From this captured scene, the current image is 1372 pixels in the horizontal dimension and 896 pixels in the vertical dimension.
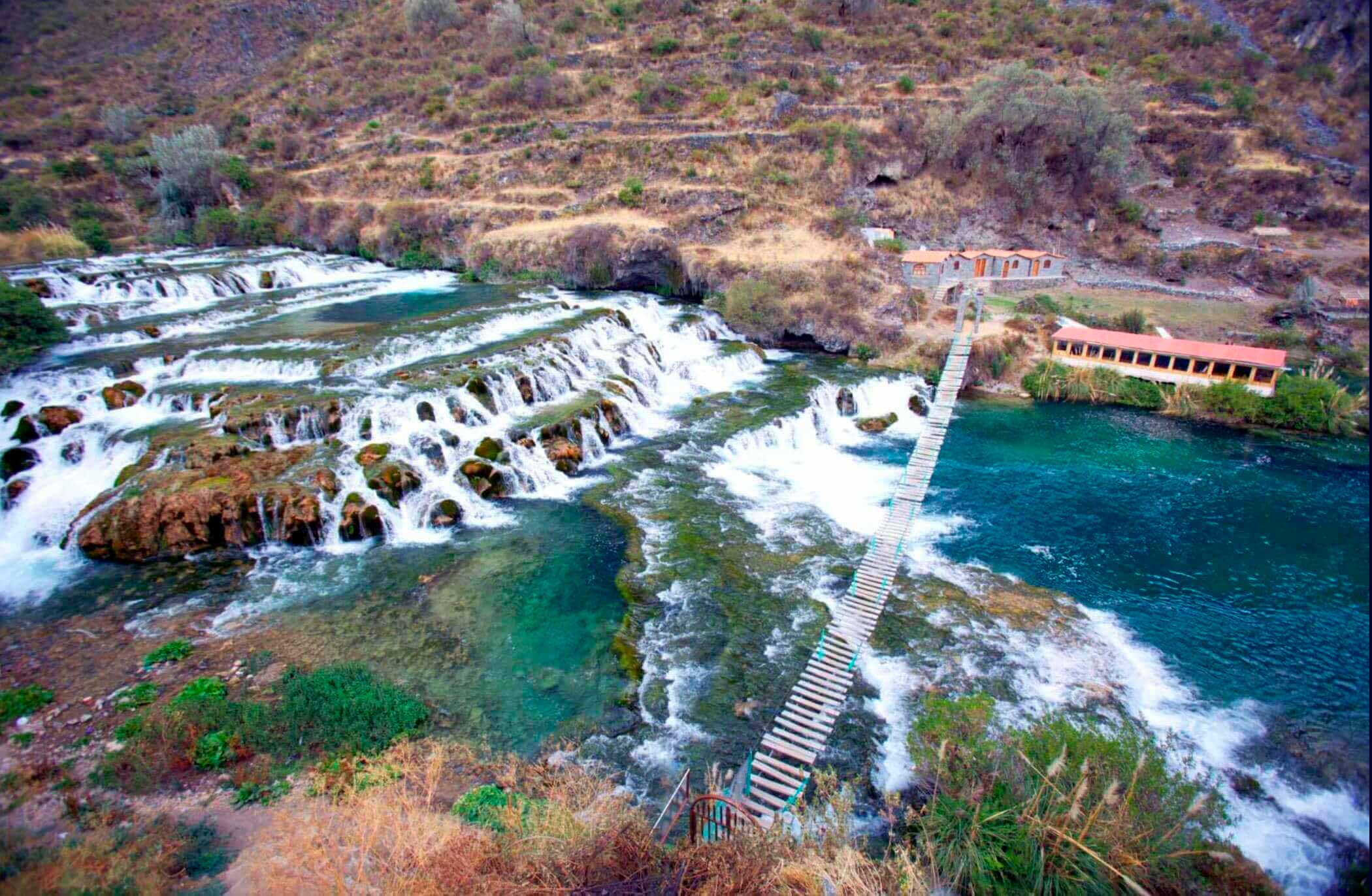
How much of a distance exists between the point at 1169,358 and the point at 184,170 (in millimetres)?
55142

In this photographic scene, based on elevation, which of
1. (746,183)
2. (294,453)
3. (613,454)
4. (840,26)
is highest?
(840,26)

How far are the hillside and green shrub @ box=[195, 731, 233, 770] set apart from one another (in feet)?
83.9

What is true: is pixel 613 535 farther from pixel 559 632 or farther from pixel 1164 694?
pixel 1164 694

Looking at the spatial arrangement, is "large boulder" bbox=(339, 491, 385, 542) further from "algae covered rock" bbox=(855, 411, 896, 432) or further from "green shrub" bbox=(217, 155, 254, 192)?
"green shrub" bbox=(217, 155, 254, 192)

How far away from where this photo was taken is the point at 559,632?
44.0 feet

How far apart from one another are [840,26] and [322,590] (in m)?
56.9

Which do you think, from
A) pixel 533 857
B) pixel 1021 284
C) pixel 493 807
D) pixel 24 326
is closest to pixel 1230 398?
pixel 1021 284

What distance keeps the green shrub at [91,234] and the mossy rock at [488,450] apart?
3383 centimetres

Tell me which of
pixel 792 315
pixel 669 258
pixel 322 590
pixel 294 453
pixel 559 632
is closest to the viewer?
→ pixel 559 632

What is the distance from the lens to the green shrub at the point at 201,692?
10906 mm

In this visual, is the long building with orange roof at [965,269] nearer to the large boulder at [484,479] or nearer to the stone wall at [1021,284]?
the stone wall at [1021,284]

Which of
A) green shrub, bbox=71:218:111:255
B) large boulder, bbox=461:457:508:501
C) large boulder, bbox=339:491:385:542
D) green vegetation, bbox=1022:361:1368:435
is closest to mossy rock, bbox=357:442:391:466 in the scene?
large boulder, bbox=339:491:385:542

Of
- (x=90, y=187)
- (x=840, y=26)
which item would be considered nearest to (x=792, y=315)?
(x=840, y=26)

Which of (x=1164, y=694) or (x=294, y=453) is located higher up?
(x=294, y=453)
